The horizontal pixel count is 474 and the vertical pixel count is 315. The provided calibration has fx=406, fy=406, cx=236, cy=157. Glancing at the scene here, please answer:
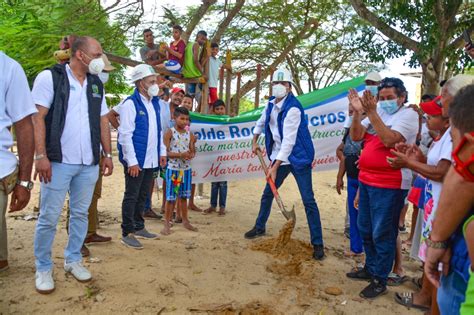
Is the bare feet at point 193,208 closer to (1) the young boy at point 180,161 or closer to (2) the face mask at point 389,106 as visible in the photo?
(1) the young boy at point 180,161

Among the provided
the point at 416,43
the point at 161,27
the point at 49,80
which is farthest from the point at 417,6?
the point at 161,27

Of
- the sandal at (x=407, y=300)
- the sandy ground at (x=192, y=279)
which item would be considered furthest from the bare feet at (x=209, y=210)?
Answer: the sandal at (x=407, y=300)

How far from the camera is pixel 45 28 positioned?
31.3 feet

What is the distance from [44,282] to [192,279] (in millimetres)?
1235

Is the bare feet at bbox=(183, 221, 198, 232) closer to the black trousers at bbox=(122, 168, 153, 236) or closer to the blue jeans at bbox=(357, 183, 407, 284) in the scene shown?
the black trousers at bbox=(122, 168, 153, 236)

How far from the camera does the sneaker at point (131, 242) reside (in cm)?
437

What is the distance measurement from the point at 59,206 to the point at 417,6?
7433 mm

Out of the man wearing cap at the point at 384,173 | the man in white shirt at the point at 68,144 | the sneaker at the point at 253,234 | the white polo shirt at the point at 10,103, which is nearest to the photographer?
the white polo shirt at the point at 10,103

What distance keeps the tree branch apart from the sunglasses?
7249mm

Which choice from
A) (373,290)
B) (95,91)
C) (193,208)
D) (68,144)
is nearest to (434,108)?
(373,290)

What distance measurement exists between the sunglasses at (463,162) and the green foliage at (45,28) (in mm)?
7943

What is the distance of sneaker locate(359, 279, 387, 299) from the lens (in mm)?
3574

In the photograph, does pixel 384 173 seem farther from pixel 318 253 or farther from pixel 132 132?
pixel 132 132

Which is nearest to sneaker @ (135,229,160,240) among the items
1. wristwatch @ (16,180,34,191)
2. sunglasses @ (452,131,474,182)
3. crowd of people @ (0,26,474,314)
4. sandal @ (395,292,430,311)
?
crowd of people @ (0,26,474,314)
